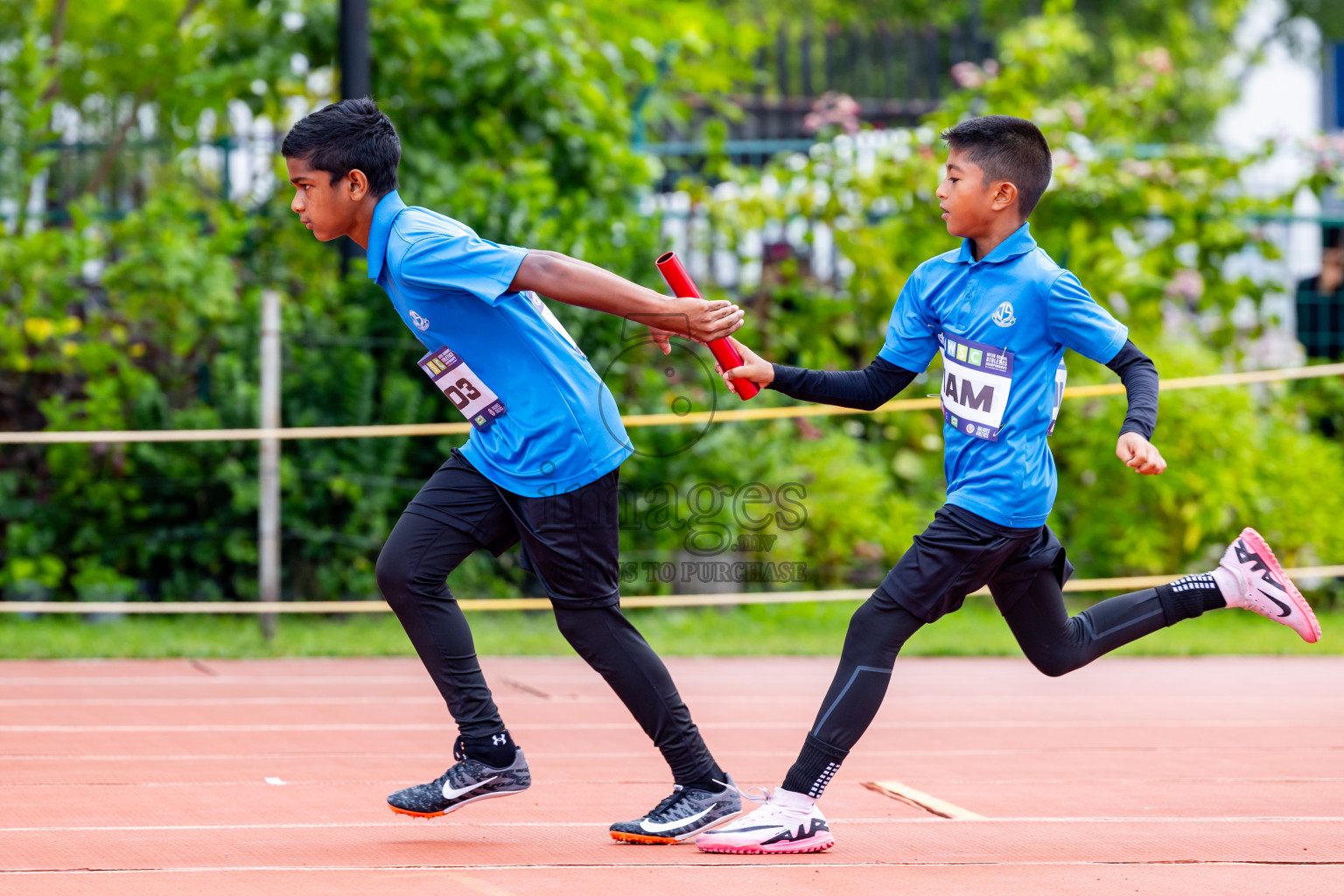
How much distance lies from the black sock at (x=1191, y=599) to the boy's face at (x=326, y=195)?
2.42m

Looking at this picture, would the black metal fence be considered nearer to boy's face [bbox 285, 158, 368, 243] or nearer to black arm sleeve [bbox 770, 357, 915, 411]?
black arm sleeve [bbox 770, 357, 915, 411]

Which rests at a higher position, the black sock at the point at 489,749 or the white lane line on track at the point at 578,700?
the black sock at the point at 489,749

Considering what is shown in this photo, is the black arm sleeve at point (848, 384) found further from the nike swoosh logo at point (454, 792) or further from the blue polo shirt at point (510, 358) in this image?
the nike swoosh logo at point (454, 792)

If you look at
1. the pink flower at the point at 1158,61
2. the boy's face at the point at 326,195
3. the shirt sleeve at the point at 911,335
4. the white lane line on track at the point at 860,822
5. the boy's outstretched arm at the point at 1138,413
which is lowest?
the white lane line on track at the point at 860,822

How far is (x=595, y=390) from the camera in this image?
12.4ft

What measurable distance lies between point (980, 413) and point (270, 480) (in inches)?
214

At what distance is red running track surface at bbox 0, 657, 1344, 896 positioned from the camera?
11.8 feet

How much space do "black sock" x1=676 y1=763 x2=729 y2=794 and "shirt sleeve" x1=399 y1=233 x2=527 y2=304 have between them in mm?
1347

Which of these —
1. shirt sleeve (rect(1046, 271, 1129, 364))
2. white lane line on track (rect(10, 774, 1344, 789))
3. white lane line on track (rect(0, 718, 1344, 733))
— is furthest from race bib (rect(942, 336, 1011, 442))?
white lane line on track (rect(0, 718, 1344, 733))

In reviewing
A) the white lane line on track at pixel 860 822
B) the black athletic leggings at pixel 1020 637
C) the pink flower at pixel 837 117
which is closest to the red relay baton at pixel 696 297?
the black athletic leggings at pixel 1020 637

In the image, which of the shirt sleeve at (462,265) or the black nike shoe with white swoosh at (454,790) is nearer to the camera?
the shirt sleeve at (462,265)

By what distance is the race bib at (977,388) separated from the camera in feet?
12.1

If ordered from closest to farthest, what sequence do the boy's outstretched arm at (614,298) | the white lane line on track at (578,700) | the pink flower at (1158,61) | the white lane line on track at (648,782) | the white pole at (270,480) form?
the boy's outstretched arm at (614,298) → the white lane line on track at (648,782) → the white lane line on track at (578,700) → the white pole at (270,480) → the pink flower at (1158,61)

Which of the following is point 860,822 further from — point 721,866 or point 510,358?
point 510,358
